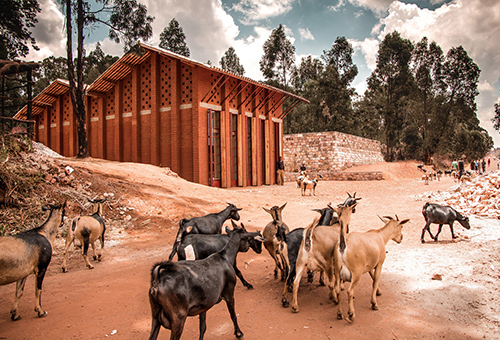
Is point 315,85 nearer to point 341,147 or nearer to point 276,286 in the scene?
point 341,147

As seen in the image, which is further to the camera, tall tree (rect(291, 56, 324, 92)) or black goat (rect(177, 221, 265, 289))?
tall tree (rect(291, 56, 324, 92))

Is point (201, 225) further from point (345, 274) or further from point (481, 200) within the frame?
point (481, 200)

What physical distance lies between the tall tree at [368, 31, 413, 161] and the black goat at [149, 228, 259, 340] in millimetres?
45150

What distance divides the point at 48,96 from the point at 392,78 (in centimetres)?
4093

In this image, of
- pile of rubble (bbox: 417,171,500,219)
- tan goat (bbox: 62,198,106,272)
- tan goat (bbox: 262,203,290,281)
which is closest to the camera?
Answer: tan goat (bbox: 262,203,290,281)

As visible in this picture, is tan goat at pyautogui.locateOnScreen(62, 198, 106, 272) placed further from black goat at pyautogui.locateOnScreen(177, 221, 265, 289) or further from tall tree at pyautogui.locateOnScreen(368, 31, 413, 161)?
tall tree at pyautogui.locateOnScreen(368, 31, 413, 161)

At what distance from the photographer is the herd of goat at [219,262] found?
9.32ft

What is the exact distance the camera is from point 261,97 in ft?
75.7

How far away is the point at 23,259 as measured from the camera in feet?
12.6

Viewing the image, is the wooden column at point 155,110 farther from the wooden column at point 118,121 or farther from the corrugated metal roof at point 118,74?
the wooden column at point 118,121

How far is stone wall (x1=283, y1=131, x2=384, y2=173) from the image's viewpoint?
32594 millimetres

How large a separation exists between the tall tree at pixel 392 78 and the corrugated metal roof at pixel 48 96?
38.1 m

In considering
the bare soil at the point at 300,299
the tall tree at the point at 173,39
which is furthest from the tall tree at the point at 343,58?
the bare soil at the point at 300,299

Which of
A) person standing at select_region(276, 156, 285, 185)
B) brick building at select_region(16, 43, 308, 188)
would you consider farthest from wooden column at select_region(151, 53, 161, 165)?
person standing at select_region(276, 156, 285, 185)
